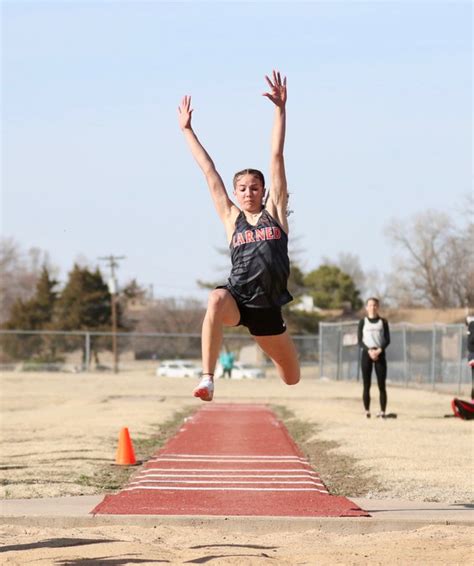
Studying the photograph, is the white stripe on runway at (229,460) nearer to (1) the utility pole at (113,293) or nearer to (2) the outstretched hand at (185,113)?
(2) the outstretched hand at (185,113)

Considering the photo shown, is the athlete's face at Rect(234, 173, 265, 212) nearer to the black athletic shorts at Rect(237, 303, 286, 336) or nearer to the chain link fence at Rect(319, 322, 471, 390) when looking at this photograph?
the black athletic shorts at Rect(237, 303, 286, 336)

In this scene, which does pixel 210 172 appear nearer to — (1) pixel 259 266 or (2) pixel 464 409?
(1) pixel 259 266

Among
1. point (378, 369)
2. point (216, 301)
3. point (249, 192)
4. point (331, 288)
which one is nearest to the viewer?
point (216, 301)

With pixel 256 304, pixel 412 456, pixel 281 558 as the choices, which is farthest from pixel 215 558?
pixel 412 456

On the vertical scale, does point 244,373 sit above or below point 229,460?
below

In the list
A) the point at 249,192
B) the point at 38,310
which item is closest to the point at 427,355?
the point at 249,192

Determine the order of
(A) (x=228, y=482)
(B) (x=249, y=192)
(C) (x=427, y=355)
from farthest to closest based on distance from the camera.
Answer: (C) (x=427, y=355), (A) (x=228, y=482), (B) (x=249, y=192)

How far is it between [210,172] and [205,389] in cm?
178

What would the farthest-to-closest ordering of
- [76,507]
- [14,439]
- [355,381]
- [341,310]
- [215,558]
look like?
1. [341,310]
2. [355,381]
3. [14,439]
4. [76,507]
5. [215,558]

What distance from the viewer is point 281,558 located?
795cm

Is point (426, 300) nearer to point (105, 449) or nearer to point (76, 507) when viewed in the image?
point (105, 449)

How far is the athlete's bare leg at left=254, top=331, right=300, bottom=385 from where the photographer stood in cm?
898

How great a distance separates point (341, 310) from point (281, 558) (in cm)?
9089

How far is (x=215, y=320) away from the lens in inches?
331
